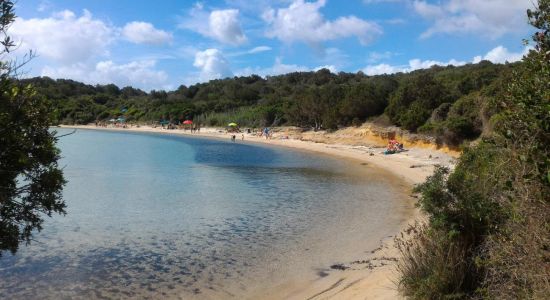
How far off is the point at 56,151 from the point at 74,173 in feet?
80.4

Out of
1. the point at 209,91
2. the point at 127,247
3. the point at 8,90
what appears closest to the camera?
the point at 8,90

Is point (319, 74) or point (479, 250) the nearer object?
point (479, 250)

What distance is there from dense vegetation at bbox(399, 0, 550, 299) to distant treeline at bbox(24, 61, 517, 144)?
1411 mm

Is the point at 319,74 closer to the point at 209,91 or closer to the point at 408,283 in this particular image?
the point at 209,91

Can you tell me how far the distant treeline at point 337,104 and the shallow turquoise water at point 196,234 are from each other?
3529mm

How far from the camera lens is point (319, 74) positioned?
132875 millimetres

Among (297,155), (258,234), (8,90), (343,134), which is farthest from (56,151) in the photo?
(343,134)

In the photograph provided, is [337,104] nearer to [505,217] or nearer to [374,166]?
[374,166]

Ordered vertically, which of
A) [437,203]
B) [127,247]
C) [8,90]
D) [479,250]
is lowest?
[127,247]

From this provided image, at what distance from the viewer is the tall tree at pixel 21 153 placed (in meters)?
6.23

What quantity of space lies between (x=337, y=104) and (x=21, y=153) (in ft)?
166

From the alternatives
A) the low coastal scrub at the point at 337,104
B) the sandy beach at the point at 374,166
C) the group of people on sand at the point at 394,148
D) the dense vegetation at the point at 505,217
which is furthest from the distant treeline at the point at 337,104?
the sandy beach at the point at 374,166

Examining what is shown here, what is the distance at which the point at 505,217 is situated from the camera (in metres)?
5.99

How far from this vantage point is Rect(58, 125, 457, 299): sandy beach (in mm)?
8656
